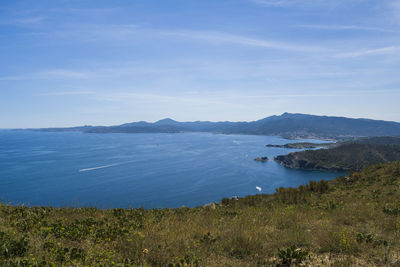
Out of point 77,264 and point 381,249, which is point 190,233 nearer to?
point 77,264

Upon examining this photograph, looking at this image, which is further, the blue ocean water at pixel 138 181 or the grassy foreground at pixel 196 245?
the blue ocean water at pixel 138 181

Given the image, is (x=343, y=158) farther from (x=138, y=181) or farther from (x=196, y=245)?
(x=196, y=245)

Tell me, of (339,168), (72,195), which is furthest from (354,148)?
(72,195)

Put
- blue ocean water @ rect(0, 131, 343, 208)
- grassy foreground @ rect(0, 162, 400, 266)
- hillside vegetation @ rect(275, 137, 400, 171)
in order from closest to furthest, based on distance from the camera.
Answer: grassy foreground @ rect(0, 162, 400, 266) < blue ocean water @ rect(0, 131, 343, 208) < hillside vegetation @ rect(275, 137, 400, 171)

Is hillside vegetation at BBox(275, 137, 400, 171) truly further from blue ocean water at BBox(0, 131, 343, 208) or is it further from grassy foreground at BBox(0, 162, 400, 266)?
grassy foreground at BBox(0, 162, 400, 266)

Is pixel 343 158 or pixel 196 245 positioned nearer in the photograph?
pixel 196 245

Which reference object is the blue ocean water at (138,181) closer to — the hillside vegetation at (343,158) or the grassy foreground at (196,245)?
the hillside vegetation at (343,158)

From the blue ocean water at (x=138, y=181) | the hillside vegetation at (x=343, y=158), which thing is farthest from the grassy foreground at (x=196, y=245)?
the hillside vegetation at (x=343, y=158)

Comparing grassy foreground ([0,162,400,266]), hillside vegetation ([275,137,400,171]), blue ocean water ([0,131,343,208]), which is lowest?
blue ocean water ([0,131,343,208])

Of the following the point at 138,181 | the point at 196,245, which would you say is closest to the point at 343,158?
the point at 138,181

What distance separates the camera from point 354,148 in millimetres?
126438

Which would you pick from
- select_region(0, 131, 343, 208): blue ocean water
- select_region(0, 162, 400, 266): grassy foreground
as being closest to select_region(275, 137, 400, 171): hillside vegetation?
select_region(0, 131, 343, 208): blue ocean water

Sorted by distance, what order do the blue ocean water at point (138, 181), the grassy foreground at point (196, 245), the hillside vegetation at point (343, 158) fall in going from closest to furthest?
1. the grassy foreground at point (196, 245)
2. the blue ocean water at point (138, 181)
3. the hillside vegetation at point (343, 158)

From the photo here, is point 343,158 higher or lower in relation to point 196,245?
lower
